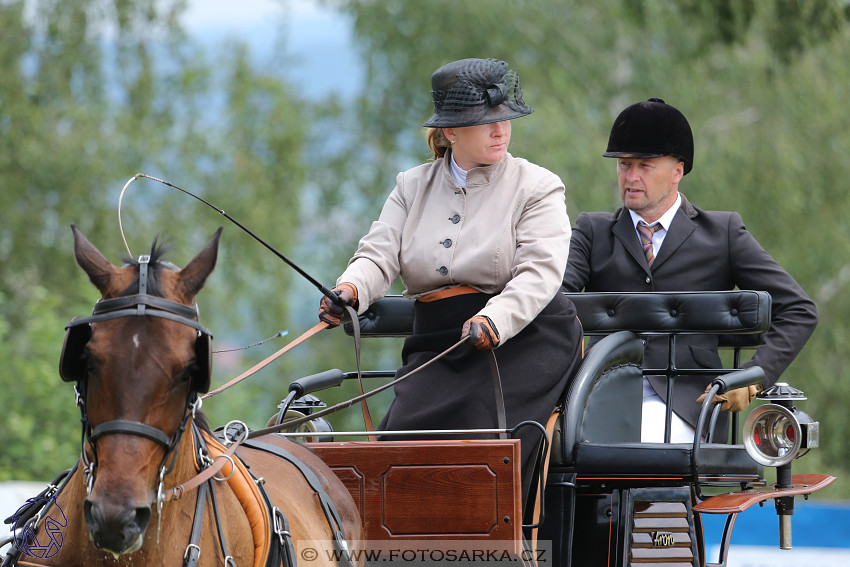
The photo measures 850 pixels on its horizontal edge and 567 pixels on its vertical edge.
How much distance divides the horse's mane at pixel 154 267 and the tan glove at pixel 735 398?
2349 millimetres

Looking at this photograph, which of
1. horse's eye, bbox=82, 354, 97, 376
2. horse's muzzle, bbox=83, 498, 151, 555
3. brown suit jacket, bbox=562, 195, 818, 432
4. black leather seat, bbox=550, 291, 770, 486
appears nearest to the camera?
horse's muzzle, bbox=83, 498, 151, 555

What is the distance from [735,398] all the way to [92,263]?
2.70 meters

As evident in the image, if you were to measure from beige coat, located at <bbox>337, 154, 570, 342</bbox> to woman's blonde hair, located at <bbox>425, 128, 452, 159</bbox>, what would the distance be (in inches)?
3.4

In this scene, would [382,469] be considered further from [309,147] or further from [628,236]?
[309,147]

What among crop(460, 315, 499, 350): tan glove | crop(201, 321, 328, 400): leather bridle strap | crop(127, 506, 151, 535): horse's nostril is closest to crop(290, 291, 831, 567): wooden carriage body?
crop(460, 315, 499, 350): tan glove

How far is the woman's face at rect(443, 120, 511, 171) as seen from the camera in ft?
13.2

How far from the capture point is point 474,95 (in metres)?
3.97

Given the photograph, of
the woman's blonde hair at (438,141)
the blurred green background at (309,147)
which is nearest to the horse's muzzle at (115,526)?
the woman's blonde hair at (438,141)

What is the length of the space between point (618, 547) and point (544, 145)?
1102 centimetres

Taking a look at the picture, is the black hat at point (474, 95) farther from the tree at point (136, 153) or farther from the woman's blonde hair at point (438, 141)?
the tree at point (136, 153)

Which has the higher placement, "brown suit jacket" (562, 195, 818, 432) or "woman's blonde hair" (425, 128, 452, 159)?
"woman's blonde hair" (425, 128, 452, 159)

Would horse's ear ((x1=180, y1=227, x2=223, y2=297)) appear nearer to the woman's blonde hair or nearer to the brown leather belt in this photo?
the brown leather belt

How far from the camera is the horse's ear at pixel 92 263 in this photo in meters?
2.82

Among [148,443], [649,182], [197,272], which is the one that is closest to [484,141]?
[197,272]
